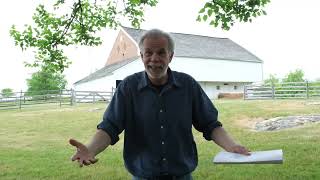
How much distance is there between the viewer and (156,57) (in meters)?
3.06

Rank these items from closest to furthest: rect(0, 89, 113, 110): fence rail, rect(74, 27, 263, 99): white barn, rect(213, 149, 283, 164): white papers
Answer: rect(213, 149, 283, 164): white papers
rect(0, 89, 113, 110): fence rail
rect(74, 27, 263, 99): white barn

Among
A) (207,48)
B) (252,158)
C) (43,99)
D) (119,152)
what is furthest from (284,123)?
(207,48)

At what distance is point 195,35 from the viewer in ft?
180

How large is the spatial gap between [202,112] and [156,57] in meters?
0.58

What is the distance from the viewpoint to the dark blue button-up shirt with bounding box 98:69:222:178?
3.08 meters

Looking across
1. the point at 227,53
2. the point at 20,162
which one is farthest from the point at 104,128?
the point at 227,53

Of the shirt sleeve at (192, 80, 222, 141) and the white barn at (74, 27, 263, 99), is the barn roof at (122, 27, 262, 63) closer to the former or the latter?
the white barn at (74, 27, 263, 99)

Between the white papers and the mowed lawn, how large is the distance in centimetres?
454

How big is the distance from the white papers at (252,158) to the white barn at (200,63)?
40.1 m

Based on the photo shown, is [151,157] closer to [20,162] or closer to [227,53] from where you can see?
[20,162]

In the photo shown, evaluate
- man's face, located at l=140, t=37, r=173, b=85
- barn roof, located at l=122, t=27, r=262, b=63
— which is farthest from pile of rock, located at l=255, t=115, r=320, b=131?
Answer: barn roof, located at l=122, t=27, r=262, b=63

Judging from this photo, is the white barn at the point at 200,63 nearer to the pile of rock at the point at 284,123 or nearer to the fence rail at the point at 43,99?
the fence rail at the point at 43,99

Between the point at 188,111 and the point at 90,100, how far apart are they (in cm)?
3481

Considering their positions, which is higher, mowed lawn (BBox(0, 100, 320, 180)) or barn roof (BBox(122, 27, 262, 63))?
barn roof (BBox(122, 27, 262, 63))
